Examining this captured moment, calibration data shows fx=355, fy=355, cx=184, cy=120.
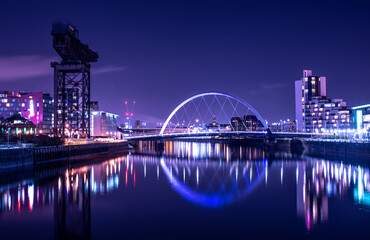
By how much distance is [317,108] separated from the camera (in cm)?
10944

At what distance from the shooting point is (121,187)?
2794 cm

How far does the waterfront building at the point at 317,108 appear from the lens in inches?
4151

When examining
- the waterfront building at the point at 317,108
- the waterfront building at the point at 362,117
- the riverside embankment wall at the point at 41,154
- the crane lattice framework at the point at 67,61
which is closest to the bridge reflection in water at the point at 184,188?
the riverside embankment wall at the point at 41,154

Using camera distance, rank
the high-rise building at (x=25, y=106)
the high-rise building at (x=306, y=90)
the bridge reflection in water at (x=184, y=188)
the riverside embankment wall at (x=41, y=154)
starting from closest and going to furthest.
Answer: the bridge reflection in water at (x=184, y=188)
the riverside embankment wall at (x=41, y=154)
the high-rise building at (x=25, y=106)
the high-rise building at (x=306, y=90)

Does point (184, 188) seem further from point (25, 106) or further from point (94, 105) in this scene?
point (94, 105)

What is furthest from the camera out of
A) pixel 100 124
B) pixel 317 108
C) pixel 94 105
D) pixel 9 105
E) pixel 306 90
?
pixel 94 105

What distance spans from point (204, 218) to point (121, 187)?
11.2 metres

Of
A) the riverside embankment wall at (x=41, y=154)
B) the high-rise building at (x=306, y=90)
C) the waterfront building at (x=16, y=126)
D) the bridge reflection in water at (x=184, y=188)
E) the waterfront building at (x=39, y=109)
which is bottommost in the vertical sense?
the bridge reflection in water at (x=184, y=188)

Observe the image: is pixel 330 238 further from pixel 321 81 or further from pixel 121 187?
pixel 321 81

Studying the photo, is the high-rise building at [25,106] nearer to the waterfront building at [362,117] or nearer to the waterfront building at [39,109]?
the waterfront building at [39,109]

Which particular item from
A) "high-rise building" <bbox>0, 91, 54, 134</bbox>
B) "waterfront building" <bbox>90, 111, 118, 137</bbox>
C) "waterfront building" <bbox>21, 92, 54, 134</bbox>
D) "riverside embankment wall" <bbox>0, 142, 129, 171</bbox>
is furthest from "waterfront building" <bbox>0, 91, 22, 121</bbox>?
"riverside embankment wall" <bbox>0, 142, 129, 171</bbox>

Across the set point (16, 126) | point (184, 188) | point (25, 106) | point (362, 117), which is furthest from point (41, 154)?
point (362, 117)

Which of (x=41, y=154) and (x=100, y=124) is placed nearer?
(x=41, y=154)

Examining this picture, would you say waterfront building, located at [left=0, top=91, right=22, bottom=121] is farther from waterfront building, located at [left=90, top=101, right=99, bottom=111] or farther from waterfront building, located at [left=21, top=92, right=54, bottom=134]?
waterfront building, located at [left=90, top=101, right=99, bottom=111]
